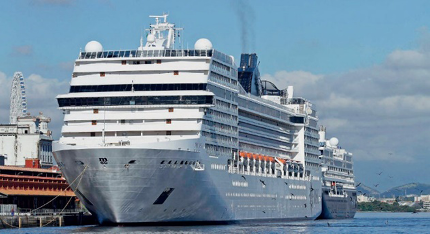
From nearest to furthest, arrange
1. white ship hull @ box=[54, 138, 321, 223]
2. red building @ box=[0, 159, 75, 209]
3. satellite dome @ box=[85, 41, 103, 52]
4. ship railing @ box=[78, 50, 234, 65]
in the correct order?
white ship hull @ box=[54, 138, 321, 223], ship railing @ box=[78, 50, 234, 65], satellite dome @ box=[85, 41, 103, 52], red building @ box=[0, 159, 75, 209]

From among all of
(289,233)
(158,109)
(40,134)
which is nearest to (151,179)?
(158,109)

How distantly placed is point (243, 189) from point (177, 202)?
14.1 metres

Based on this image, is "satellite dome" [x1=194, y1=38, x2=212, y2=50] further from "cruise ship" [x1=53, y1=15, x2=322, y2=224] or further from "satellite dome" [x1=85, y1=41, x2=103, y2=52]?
"satellite dome" [x1=85, y1=41, x2=103, y2=52]

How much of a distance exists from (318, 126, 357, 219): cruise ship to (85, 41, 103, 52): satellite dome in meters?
49.2

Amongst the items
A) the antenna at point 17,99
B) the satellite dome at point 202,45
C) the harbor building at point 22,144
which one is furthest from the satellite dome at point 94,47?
the antenna at point 17,99

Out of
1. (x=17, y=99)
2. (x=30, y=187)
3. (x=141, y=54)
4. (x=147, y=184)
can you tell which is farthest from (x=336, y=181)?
(x=147, y=184)

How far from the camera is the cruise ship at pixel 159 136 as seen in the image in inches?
3031

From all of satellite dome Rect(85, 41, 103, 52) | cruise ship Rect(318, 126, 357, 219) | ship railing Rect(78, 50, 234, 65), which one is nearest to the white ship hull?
ship railing Rect(78, 50, 234, 65)

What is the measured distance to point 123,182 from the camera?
76562 mm

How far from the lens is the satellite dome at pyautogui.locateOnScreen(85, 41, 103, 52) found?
284ft

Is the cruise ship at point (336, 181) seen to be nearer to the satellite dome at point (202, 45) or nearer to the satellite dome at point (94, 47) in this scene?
the satellite dome at point (202, 45)

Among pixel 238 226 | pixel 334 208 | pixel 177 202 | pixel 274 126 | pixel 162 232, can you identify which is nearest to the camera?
pixel 162 232

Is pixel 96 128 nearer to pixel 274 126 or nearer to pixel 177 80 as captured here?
pixel 177 80

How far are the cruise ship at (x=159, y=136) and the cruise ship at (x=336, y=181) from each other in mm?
→ 32547
